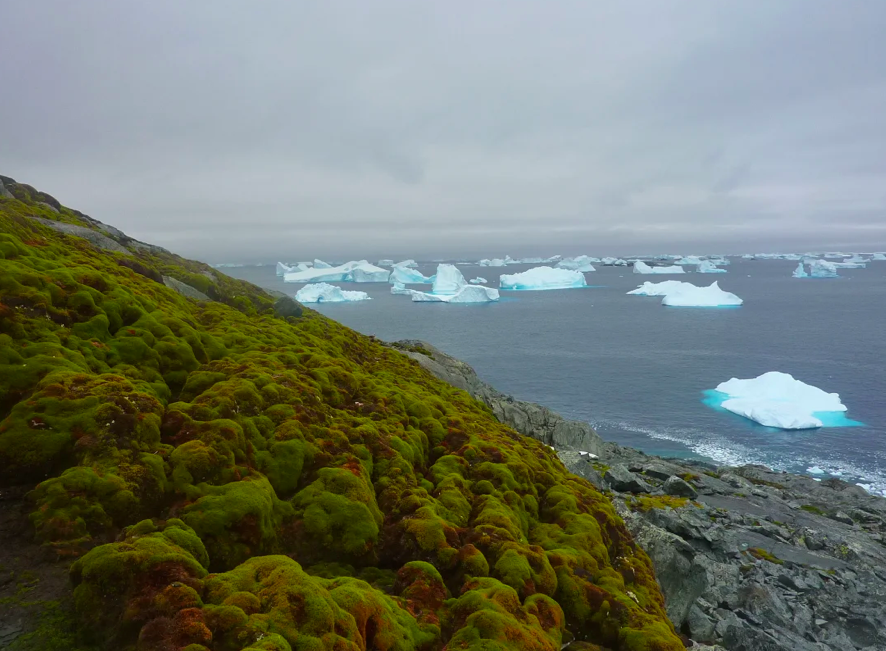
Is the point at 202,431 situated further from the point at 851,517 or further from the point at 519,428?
the point at 851,517

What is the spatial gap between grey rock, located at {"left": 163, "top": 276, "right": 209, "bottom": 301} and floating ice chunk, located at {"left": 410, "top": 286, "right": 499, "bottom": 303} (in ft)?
509

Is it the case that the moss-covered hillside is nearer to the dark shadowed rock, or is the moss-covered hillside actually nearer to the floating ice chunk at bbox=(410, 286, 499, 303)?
the dark shadowed rock

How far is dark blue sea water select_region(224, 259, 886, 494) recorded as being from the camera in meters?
57.9

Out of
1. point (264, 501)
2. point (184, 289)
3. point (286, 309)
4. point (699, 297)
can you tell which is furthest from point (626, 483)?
point (699, 297)

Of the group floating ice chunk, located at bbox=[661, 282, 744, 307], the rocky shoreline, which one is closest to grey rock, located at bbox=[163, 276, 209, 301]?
the rocky shoreline

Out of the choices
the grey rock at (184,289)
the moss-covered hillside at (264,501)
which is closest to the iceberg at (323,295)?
the grey rock at (184,289)

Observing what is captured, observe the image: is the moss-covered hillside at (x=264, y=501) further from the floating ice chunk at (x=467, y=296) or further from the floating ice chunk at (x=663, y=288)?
the floating ice chunk at (x=663, y=288)

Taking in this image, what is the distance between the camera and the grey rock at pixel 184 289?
26897mm

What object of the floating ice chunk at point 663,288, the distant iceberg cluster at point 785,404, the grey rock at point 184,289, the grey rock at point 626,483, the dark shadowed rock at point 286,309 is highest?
the grey rock at point 184,289

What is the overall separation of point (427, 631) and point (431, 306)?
546ft

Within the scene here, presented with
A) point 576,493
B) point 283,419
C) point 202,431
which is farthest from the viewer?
point 576,493

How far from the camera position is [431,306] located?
175875 millimetres

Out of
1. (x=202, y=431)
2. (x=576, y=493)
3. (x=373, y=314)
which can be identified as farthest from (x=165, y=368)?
(x=373, y=314)

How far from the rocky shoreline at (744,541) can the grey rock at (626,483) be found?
84 millimetres
